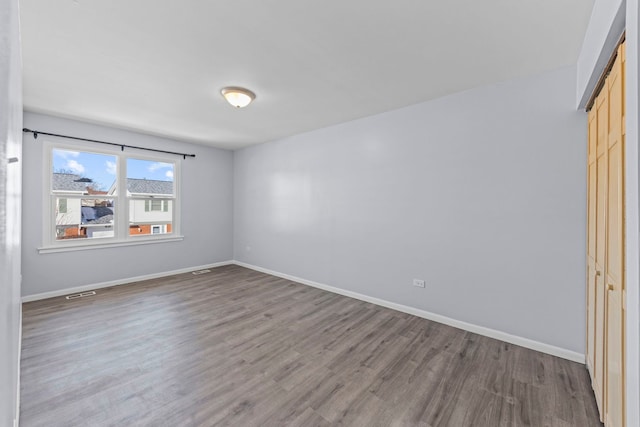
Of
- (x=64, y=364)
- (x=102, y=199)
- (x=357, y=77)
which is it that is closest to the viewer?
(x=64, y=364)

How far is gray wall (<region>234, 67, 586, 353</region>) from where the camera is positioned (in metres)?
2.38

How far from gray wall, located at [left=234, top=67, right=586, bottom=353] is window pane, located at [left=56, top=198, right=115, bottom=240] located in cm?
319

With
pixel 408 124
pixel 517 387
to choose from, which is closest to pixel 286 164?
pixel 408 124

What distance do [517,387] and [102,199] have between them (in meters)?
5.71

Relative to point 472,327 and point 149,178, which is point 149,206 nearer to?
point 149,178

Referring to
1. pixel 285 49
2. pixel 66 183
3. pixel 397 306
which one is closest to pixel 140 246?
pixel 66 183

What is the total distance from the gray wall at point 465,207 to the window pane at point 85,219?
10.5 feet

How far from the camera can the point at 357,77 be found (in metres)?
2.64

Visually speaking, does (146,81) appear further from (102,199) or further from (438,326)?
(438,326)

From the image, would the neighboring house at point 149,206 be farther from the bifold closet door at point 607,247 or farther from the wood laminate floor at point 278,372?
the bifold closet door at point 607,247

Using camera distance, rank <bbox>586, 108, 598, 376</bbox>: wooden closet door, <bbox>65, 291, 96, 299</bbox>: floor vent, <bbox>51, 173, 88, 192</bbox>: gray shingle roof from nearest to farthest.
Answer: <bbox>586, 108, 598, 376</bbox>: wooden closet door, <bbox>65, 291, 96, 299</bbox>: floor vent, <bbox>51, 173, 88, 192</bbox>: gray shingle roof

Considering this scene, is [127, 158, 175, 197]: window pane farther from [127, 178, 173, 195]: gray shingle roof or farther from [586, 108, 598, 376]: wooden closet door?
[586, 108, 598, 376]: wooden closet door

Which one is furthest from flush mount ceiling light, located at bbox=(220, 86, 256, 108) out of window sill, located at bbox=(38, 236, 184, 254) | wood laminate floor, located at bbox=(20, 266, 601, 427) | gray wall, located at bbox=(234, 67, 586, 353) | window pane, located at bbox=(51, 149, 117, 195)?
window sill, located at bbox=(38, 236, 184, 254)

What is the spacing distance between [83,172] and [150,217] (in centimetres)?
118
